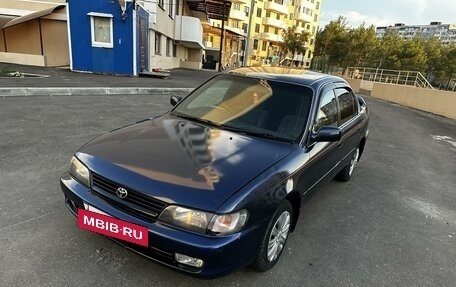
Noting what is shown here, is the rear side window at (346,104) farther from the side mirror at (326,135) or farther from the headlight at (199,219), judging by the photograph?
the headlight at (199,219)

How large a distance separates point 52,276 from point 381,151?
6594 millimetres

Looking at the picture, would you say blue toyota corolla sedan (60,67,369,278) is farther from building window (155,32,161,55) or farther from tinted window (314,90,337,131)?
building window (155,32,161,55)

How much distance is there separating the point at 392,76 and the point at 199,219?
27820 mm

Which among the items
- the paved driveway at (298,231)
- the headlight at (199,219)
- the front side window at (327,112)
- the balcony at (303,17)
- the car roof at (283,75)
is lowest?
the paved driveway at (298,231)

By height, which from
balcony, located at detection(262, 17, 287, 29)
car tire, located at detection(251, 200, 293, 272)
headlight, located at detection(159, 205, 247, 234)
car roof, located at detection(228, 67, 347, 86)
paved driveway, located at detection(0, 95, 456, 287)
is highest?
balcony, located at detection(262, 17, 287, 29)

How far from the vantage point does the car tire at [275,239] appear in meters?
2.44

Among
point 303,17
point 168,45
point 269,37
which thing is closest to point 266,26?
point 269,37

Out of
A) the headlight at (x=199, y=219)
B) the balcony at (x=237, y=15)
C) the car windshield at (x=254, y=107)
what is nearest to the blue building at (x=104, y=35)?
the car windshield at (x=254, y=107)

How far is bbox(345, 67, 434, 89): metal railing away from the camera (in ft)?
76.3

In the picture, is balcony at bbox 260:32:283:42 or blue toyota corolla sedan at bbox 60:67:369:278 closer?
blue toyota corolla sedan at bbox 60:67:369:278

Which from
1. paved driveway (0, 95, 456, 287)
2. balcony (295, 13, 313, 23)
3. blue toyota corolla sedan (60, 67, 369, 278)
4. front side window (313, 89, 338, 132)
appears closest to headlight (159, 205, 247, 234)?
blue toyota corolla sedan (60, 67, 369, 278)

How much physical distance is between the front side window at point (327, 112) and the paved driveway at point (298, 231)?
0.92 m

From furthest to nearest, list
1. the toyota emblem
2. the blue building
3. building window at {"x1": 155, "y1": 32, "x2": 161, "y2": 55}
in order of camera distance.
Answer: building window at {"x1": 155, "y1": 32, "x2": 161, "y2": 55}, the blue building, the toyota emblem

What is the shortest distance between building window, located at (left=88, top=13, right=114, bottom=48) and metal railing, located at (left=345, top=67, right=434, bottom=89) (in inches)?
820
